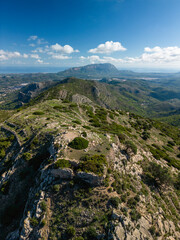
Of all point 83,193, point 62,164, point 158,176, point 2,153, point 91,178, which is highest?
point 62,164

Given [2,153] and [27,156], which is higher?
[27,156]

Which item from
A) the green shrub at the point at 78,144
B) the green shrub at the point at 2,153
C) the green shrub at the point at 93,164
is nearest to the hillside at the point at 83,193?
the green shrub at the point at 93,164

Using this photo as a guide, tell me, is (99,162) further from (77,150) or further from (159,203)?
(159,203)

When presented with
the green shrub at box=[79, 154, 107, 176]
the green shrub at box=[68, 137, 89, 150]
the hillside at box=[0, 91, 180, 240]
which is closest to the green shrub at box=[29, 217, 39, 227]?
the hillside at box=[0, 91, 180, 240]

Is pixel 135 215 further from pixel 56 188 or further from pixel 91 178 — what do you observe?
pixel 56 188

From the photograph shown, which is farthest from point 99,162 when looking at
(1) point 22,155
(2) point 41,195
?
(1) point 22,155

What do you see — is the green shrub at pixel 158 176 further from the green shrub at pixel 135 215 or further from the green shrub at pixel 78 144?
the green shrub at pixel 78 144

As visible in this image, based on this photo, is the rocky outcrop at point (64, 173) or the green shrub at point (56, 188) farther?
the rocky outcrop at point (64, 173)

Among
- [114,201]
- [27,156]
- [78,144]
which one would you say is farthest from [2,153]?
[114,201]

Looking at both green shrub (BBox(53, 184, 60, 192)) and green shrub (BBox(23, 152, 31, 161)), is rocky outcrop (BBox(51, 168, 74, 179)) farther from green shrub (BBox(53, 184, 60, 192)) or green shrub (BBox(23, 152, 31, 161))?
green shrub (BBox(23, 152, 31, 161))

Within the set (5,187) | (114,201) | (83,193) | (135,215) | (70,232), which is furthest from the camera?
(5,187)

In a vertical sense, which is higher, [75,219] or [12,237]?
[75,219]
